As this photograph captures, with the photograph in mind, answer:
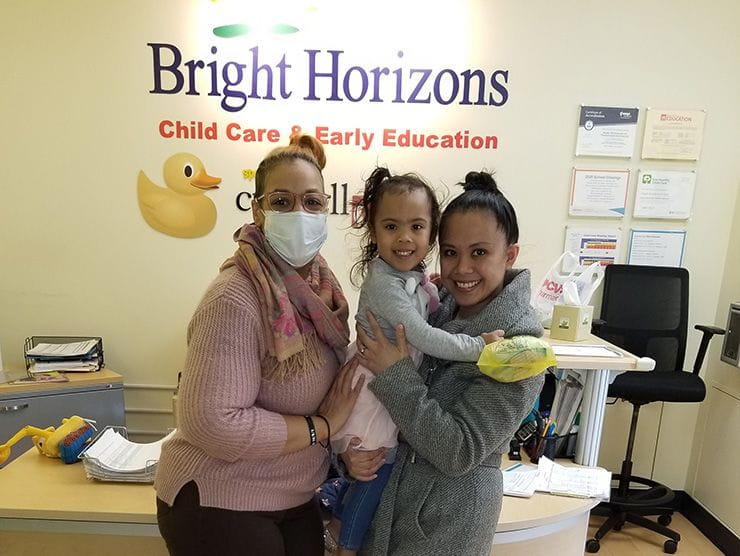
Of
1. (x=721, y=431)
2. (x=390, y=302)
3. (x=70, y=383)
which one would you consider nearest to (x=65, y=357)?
(x=70, y=383)

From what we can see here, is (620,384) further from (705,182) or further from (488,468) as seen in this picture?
(488,468)

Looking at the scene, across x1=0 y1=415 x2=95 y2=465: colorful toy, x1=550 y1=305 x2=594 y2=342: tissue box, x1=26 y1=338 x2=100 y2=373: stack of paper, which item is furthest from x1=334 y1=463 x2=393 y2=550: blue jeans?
x1=26 y1=338 x2=100 y2=373: stack of paper

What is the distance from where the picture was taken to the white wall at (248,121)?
261 centimetres

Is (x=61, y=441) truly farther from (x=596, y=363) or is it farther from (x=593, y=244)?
(x=593, y=244)

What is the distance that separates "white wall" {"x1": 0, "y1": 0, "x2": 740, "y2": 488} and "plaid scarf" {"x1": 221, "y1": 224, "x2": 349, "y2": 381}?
68.7 inches

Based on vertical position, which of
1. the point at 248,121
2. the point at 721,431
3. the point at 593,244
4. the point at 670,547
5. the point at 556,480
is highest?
the point at 248,121

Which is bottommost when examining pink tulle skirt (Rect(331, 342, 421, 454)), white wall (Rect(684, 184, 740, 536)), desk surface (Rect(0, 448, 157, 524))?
white wall (Rect(684, 184, 740, 536))

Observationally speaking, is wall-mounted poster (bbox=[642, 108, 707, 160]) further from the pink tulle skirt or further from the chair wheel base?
the pink tulle skirt

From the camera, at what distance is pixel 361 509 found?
3.67 feet

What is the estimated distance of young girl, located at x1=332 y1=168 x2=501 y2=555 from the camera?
3.60 ft

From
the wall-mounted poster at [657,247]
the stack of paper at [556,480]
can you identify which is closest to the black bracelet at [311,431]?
the stack of paper at [556,480]

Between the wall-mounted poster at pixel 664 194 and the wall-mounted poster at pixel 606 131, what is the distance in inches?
7.9

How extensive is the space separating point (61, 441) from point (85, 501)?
0.29 m

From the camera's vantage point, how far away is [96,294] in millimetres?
2859
